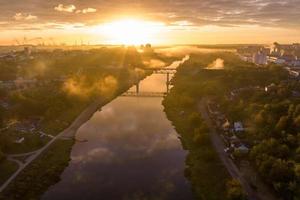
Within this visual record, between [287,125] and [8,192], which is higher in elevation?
[287,125]

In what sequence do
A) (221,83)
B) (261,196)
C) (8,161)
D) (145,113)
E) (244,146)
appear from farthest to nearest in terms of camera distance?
(221,83), (145,113), (244,146), (8,161), (261,196)

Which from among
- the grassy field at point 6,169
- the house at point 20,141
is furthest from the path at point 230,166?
the house at point 20,141

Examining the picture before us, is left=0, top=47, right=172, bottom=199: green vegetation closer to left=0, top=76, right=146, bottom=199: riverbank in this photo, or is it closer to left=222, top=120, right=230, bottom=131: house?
left=0, top=76, right=146, bottom=199: riverbank

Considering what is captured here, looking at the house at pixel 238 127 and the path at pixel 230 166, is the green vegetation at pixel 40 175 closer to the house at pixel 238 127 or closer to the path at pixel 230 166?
the path at pixel 230 166

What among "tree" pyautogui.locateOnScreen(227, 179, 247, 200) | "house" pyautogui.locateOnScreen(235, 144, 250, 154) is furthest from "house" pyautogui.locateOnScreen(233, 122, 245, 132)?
"tree" pyautogui.locateOnScreen(227, 179, 247, 200)

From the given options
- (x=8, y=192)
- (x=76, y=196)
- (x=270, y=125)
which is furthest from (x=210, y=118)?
(x=8, y=192)

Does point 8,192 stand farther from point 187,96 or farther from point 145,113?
point 187,96
